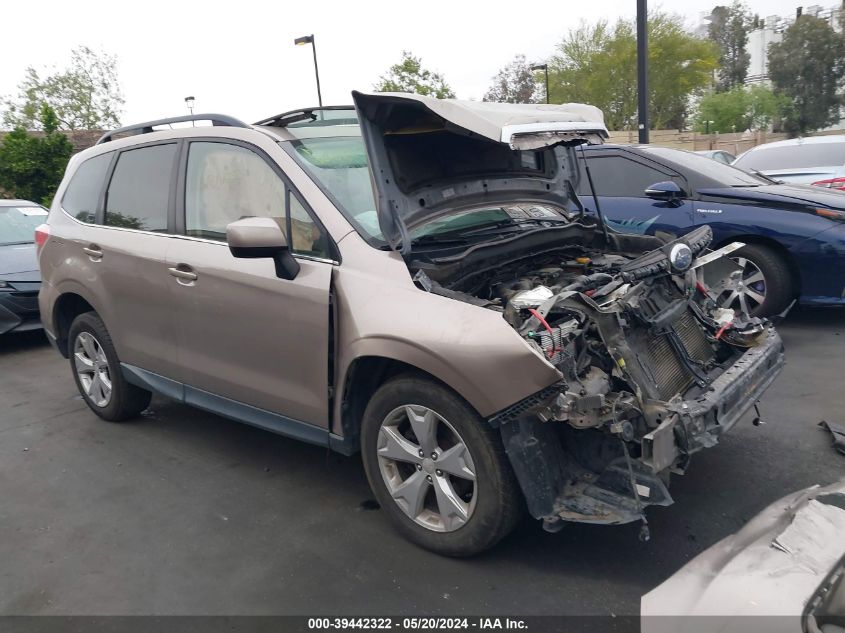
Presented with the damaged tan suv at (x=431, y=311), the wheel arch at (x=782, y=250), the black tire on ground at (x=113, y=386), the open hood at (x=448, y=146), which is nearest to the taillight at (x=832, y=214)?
the wheel arch at (x=782, y=250)

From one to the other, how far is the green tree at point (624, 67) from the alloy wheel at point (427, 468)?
3950cm

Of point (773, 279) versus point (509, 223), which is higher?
point (509, 223)

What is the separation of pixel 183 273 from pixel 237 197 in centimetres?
54

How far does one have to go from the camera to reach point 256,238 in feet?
10.7

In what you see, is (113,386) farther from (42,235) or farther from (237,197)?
(237,197)

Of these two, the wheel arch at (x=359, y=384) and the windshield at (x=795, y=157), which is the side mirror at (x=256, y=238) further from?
the windshield at (x=795, y=157)

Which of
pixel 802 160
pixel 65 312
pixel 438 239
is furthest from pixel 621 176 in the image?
pixel 65 312

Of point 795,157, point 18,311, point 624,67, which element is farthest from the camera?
point 624,67

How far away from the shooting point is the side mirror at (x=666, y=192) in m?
6.47

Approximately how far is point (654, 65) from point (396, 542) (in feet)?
141

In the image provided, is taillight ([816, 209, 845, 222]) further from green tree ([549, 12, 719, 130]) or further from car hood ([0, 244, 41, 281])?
green tree ([549, 12, 719, 130])

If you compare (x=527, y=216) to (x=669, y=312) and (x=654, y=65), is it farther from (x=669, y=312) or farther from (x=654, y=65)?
(x=654, y=65)

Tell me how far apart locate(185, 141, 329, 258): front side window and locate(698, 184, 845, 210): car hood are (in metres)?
4.53

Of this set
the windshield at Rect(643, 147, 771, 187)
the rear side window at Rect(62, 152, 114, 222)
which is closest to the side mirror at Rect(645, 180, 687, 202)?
the windshield at Rect(643, 147, 771, 187)
